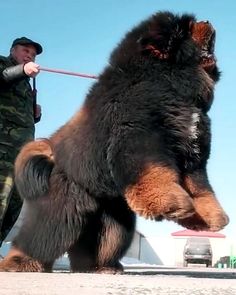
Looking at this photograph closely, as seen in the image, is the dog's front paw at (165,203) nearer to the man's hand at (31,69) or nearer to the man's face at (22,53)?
the man's hand at (31,69)

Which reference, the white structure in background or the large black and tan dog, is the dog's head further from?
the white structure in background

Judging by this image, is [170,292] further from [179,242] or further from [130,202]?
[179,242]

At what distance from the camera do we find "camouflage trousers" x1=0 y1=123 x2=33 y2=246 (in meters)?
4.39

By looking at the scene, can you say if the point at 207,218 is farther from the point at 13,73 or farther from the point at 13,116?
the point at 13,116

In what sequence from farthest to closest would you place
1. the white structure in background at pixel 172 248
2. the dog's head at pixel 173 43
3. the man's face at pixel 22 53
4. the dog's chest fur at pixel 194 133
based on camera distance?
the white structure in background at pixel 172 248
the man's face at pixel 22 53
the dog's head at pixel 173 43
the dog's chest fur at pixel 194 133

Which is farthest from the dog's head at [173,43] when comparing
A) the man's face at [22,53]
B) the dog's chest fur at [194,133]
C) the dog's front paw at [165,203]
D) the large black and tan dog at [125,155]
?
the man's face at [22,53]

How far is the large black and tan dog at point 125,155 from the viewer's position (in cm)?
311

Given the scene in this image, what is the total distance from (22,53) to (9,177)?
112 centimetres

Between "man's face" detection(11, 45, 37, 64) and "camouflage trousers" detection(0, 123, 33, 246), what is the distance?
2.01 feet

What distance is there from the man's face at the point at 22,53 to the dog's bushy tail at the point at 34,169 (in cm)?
124

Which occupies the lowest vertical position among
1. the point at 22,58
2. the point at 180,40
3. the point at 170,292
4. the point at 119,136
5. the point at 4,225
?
the point at 170,292

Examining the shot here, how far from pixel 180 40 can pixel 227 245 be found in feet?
78.3

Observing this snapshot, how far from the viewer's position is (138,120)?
315 cm

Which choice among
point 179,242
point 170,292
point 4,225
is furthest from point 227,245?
point 170,292
